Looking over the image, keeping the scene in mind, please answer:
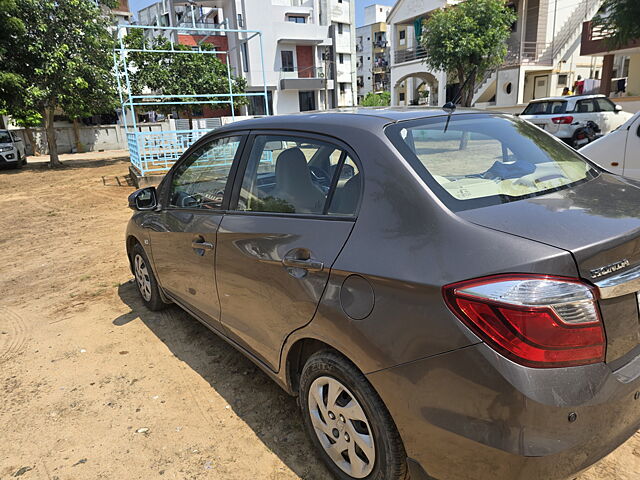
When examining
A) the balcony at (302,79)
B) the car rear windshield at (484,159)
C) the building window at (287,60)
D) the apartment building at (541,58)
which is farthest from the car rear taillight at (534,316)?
the building window at (287,60)

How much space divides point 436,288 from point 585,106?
51.0 feet

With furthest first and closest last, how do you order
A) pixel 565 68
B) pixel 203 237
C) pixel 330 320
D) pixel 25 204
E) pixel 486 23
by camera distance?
pixel 565 68 → pixel 486 23 → pixel 25 204 → pixel 203 237 → pixel 330 320

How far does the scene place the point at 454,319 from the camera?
1522 millimetres

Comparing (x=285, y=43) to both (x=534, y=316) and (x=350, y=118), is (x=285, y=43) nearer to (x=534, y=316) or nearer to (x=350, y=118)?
(x=350, y=118)

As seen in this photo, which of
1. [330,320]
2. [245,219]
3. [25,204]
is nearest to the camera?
[330,320]

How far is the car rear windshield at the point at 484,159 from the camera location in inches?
74.9

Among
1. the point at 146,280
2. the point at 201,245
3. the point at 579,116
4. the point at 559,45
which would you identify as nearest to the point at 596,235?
the point at 201,245

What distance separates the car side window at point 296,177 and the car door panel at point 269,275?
0.09 metres

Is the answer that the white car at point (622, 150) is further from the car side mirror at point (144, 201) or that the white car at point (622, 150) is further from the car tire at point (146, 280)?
the car tire at point (146, 280)

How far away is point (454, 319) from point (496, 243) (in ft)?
0.98

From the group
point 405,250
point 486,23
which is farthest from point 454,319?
point 486,23

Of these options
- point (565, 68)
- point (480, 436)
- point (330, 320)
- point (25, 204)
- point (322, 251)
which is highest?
point (565, 68)

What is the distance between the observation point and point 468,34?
72.2 ft

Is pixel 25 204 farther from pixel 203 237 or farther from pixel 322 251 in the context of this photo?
pixel 322 251
